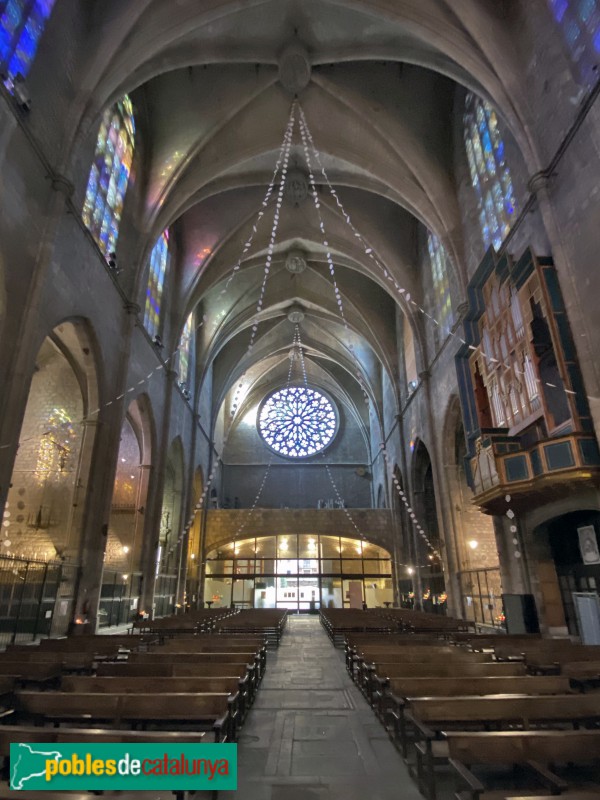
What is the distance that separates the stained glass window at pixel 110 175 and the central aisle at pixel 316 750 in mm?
12311

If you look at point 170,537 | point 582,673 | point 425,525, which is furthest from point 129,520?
point 582,673

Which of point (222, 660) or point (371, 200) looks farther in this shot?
point (371, 200)

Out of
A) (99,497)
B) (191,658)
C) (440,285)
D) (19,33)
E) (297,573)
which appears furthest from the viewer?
(297,573)

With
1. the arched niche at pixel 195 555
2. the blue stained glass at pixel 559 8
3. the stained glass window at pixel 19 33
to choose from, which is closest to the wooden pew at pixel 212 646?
the stained glass window at pixel 19 33

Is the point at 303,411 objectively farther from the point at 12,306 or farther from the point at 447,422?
the point at 12,306

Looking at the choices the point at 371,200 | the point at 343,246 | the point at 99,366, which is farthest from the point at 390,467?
the point at 99,366

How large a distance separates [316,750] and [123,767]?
2317 millimetres

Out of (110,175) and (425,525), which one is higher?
(110,175)

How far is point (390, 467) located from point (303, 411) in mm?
11564

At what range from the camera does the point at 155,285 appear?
1858cm

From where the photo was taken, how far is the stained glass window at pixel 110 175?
13297 millimetres

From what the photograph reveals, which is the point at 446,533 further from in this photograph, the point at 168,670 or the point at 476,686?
the point at 168,670

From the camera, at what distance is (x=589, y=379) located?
8.63 meters

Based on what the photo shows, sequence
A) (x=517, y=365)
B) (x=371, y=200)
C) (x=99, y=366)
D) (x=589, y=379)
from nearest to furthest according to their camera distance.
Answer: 1. (x=589, y=379)
2. (x=517, y=365)
3. (x=99, y=366)
4. (x=371, y=200)
